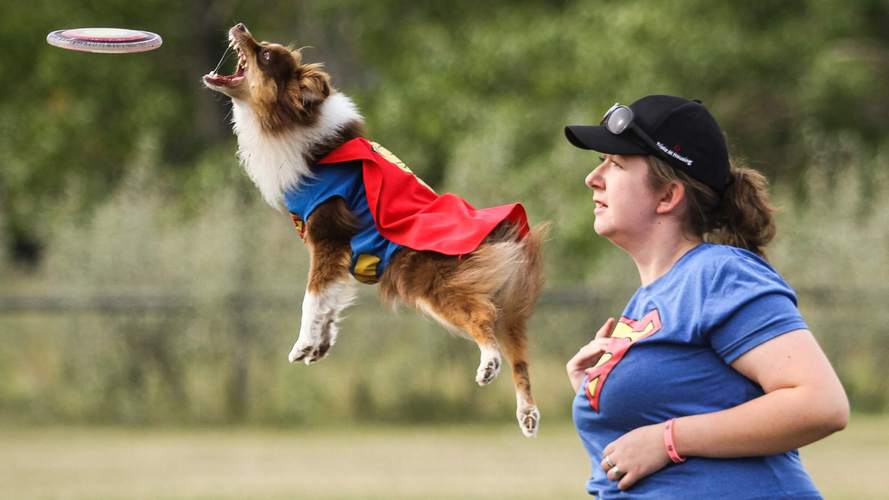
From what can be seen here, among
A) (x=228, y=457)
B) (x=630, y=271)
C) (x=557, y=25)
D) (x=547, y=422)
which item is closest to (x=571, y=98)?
(x=557, y=25)

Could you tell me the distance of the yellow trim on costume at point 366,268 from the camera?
10.2 feet

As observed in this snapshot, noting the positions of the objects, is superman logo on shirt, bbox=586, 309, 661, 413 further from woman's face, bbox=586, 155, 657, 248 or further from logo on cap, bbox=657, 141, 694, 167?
logo on cap, bbox=657, 141, 694, 167

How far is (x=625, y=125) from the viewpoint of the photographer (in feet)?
10.00

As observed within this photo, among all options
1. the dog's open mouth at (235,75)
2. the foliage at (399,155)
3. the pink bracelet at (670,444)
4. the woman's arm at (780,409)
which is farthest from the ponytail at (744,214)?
the foliage at (399,155)

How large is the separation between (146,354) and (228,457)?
9.44 feet

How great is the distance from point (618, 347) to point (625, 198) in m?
0.36

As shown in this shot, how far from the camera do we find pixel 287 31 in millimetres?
26562

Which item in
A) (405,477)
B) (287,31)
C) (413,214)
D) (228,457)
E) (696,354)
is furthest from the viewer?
(287,31)

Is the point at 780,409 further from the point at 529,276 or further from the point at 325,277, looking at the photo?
the point at 325,277

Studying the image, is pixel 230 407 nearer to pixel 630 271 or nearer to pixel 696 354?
pixel 630 271

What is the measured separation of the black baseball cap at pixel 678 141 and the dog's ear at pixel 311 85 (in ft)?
2.20

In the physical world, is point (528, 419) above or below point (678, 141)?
below

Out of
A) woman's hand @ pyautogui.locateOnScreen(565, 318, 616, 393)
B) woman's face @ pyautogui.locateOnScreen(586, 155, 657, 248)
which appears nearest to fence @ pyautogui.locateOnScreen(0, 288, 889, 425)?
woman's hand @ pyautogui.locateOnScreen(565, 318, 616, 393)

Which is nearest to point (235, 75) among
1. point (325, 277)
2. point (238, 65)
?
point (238, 65)
